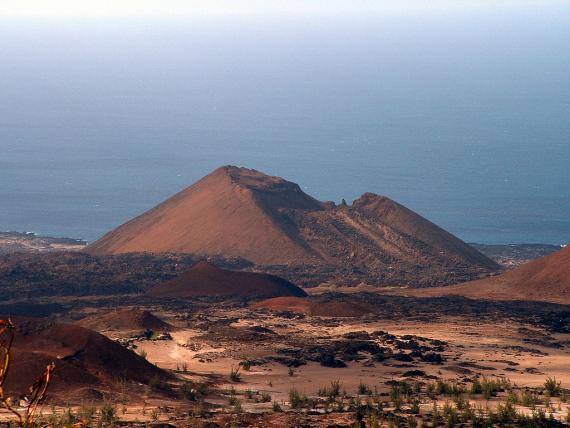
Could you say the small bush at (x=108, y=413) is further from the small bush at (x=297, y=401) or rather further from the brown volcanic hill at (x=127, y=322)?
the brown volcanic hill at (x=127, y=322)

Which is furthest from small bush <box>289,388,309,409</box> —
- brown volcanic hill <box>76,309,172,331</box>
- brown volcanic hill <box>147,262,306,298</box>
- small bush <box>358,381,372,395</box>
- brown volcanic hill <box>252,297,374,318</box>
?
brown volcanic hill <box>147,262,306,298</box>

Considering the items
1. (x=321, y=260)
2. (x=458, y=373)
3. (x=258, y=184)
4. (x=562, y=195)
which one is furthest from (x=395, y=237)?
(x=562, y=195)

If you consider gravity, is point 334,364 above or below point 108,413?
above

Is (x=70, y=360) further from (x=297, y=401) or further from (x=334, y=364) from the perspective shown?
(x=334, y=364)

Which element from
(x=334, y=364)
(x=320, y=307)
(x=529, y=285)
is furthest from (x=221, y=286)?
(x=334, y=364)

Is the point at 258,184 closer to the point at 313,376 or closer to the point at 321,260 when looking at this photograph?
the point at 321,260

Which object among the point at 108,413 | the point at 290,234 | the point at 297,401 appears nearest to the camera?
the point at 108,413

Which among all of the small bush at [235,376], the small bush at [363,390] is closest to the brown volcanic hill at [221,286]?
the small bush at [235,376]
